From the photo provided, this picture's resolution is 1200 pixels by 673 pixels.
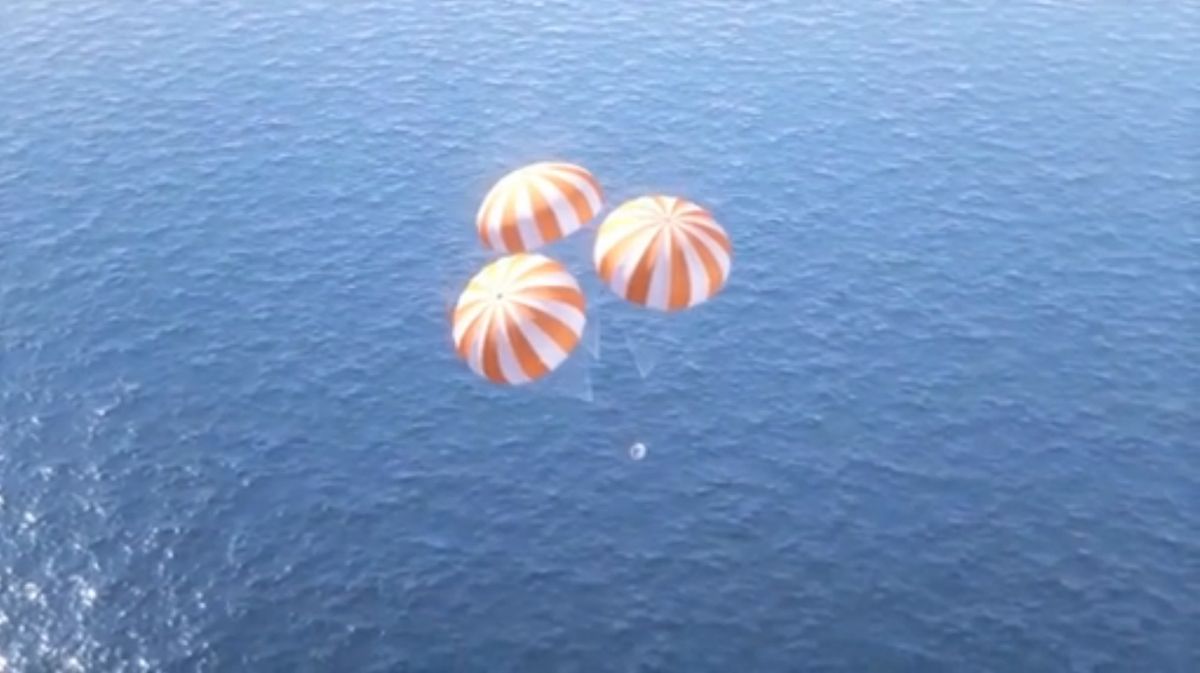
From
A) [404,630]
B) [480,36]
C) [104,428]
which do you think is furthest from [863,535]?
[480,36]

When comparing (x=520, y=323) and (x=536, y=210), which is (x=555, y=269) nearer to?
(x=520, y=323)

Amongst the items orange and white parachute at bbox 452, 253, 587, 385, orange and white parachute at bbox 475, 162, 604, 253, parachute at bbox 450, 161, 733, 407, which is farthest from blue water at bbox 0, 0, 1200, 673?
orange and white parachute at bbox 475, 162, 604, 253

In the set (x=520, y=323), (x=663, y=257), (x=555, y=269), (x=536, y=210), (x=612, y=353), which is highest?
(x=536, y=210)

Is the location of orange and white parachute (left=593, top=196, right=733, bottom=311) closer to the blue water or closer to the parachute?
the parachute

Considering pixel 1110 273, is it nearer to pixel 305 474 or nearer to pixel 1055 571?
pixel 1055 571

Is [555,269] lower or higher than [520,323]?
higher

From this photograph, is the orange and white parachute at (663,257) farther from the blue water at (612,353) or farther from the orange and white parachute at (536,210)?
the blue water at (612,353)


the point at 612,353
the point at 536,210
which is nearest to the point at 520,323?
the point at 536,210
